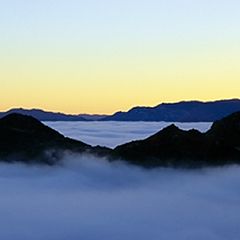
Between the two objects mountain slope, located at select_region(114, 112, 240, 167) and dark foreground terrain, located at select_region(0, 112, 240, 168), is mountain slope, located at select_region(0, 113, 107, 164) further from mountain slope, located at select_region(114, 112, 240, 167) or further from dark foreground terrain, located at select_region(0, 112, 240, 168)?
mountain slope, located at select_region(114, 112, 240, 167)

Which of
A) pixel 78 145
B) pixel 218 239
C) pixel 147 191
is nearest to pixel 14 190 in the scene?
pixel 78 145

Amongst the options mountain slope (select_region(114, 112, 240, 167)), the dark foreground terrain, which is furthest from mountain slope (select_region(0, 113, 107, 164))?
mountain slope (select_region(114, 112, 240, 167))

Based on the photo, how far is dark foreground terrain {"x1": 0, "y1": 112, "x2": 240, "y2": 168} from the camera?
231 ft

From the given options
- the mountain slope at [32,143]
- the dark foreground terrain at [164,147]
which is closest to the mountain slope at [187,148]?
the dark foreground terrain at [164,147]

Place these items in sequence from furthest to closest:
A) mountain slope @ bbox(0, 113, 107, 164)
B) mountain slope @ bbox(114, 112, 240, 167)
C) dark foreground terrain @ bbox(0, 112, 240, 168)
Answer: mountain slope @ bbox(0, 113, 107, 164), dark foreground terrain @ bbox(0, 112, 240, 168), mountain slope @ bbox(114, 112, 240, 167)

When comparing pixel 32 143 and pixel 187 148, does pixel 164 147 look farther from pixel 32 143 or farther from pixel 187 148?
pixel 32 143

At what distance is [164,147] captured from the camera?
70438 millimetres

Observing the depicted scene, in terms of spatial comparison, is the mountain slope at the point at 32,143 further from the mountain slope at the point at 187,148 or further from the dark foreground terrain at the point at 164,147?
the mountain slope at the point at 187,148

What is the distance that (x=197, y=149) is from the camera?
70312 mm

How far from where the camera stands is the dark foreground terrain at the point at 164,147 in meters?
70.3

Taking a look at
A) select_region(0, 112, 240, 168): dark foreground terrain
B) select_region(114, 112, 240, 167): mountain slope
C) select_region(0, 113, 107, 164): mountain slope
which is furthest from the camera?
select_region(0, 113, 107, 164): mountain slope

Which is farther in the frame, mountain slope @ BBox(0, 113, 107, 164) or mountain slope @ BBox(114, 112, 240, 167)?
mountain slope @ BBox(0, 113, 107, 164)

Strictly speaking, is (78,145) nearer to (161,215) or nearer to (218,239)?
(161,215)

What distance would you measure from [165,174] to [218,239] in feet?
70.8
